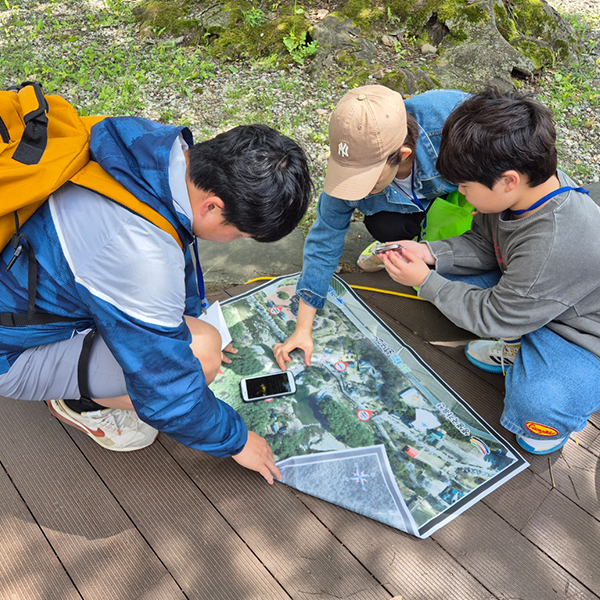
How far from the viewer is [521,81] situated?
12.2 feet

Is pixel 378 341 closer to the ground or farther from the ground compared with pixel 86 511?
farther from the ground

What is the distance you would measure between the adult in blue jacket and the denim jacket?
0.68 meters

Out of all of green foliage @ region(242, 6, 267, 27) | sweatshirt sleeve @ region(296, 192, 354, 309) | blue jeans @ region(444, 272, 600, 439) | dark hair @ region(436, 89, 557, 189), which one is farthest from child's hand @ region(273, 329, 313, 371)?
green foliage @ region(242, 6, 267, 27)

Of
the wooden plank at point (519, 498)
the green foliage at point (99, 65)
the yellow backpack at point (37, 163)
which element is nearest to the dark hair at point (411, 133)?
the yellow backpack at point (37, 163)

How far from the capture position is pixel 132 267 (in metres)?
1.12

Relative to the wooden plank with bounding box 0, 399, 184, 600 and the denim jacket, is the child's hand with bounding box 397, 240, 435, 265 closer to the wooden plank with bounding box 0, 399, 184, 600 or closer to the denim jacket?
the denim jacket

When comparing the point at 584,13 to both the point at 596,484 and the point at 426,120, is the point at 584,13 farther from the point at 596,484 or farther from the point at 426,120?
the point at 596,484

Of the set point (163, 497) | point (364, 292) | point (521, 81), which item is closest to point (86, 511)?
point (163, 497)

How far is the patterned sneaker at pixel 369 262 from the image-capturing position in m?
2.38

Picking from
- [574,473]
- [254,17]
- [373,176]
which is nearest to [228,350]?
[373,176]

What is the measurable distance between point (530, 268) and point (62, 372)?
145 cm

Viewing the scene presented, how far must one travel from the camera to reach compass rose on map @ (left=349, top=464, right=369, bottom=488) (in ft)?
5.36

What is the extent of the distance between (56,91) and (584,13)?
15.5 feet

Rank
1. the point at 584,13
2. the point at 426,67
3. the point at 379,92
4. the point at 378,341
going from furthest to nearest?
1. the point at 584,13
2. the point at 426,67
3. the point at 378,341
4. the point at 379,92
